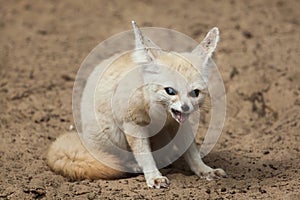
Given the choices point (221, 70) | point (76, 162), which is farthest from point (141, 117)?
point (221, 70)

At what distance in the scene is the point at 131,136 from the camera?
3.78 meters

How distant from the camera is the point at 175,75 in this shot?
3475 millimetres

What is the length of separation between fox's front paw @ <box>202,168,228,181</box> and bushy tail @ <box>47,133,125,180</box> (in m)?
0.56

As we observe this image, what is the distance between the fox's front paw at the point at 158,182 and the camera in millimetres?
3695

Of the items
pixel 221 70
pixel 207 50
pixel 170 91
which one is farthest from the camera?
pixel 221 70

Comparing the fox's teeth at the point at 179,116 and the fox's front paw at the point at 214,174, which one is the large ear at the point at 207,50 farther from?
the fox's front paw at the point at 214,174

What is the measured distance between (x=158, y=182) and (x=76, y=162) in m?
0.59

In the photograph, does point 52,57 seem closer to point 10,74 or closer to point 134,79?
point 10,74

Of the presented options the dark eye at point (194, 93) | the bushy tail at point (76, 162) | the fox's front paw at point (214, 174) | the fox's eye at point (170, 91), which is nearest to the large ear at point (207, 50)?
the dark eye at point (194, 93)

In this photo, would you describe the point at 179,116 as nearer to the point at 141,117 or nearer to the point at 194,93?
the point at 194,93

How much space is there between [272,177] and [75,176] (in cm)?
133

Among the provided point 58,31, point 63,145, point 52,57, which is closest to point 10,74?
point 52,57

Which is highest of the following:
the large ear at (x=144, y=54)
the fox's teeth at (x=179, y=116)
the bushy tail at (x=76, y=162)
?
the large ear at (x=144, y=54)

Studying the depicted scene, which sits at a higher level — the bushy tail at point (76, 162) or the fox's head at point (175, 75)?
the fox's head at point (175, 75)
